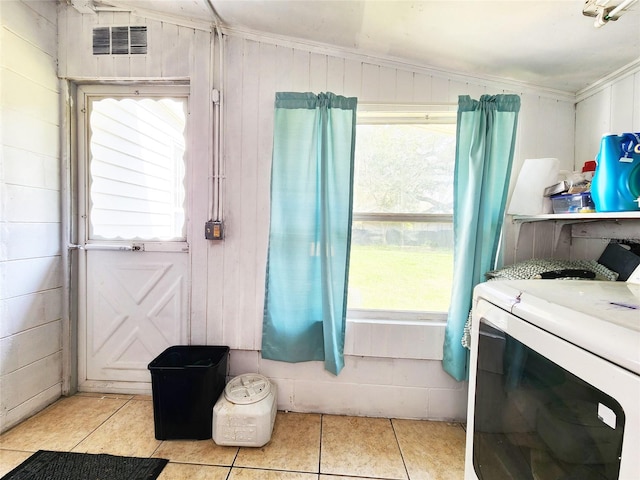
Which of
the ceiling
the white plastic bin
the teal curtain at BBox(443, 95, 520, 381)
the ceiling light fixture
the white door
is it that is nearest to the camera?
the ceiling light fixture

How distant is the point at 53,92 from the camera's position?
1.70 m

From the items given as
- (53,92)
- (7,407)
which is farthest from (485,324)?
(53,92)

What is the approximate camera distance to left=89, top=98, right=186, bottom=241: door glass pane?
1.81 metres

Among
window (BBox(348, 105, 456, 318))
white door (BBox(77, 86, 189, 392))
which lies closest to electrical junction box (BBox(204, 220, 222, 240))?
white door (BBox(77, 86, 189, 392))

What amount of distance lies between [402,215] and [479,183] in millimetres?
450

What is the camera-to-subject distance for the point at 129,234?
6.05 feet

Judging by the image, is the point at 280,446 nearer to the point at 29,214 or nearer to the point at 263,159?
the point at 263,159

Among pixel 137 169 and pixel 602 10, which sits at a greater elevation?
pixel 602 10

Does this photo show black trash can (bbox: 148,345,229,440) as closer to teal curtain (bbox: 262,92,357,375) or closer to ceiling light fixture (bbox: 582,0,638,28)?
teal curtain (bbox: 262,92,357,375)

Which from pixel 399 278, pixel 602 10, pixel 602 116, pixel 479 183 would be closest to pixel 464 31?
pixel 602 10

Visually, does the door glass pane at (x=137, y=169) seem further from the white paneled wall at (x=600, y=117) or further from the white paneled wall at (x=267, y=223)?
the white paneled wall at (x=600, y=117)

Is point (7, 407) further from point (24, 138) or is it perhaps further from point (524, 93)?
point (524, 93)

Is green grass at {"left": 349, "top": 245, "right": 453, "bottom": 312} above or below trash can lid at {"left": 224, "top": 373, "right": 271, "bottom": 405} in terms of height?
above

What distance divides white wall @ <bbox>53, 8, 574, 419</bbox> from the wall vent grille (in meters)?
0.04
